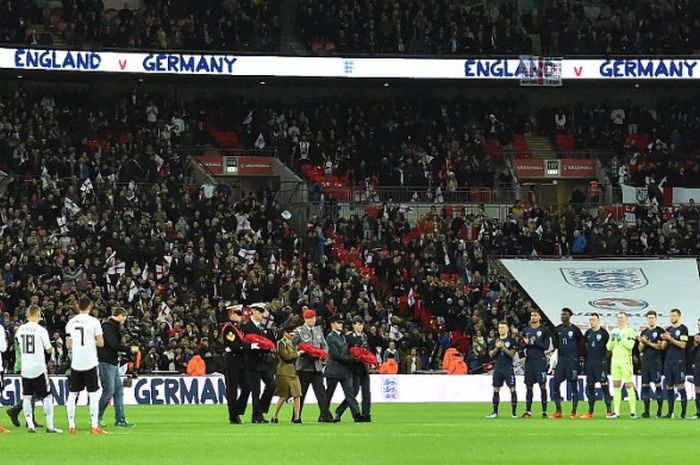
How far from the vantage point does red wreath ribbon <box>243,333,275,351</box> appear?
25.8 meters

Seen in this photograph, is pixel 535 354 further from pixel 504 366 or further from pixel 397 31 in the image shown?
pixel 397 31

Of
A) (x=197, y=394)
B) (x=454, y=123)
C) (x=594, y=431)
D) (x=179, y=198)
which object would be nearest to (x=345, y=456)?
(x=594, y=431)

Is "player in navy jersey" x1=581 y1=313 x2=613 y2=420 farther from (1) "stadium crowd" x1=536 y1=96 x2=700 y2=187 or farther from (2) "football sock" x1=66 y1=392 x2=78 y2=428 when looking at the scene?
(1) "stadium crowd" x1=536 y1=96 x2=700 y2=187

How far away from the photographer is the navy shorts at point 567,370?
96.5ft

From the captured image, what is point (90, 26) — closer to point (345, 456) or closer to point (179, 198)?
point (179, 198)

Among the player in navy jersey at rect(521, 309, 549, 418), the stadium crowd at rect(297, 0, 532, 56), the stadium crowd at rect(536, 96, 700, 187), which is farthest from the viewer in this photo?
the stadium crowd at rect(536, 96, 700, 187)

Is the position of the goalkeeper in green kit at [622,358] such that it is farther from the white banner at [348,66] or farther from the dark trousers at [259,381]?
the white banner at [348,66]

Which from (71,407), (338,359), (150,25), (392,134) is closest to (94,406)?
(71,407)

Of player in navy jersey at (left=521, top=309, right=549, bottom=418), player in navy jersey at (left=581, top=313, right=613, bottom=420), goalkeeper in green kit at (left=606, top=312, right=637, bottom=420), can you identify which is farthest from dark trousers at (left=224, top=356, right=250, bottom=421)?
goalkeeper in green kit at (left=606, top=312, right=637, bottom=420)

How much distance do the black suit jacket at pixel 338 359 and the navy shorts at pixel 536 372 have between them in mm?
4509

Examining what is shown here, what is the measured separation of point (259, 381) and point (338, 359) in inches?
55.5

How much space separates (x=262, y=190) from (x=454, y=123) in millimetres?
9672

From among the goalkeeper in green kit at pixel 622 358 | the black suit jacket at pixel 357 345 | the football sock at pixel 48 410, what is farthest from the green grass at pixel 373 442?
the goalkeeper in green kit at pixel 622 358

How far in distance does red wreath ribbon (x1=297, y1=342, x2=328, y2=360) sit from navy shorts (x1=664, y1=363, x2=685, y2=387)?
7.59m
